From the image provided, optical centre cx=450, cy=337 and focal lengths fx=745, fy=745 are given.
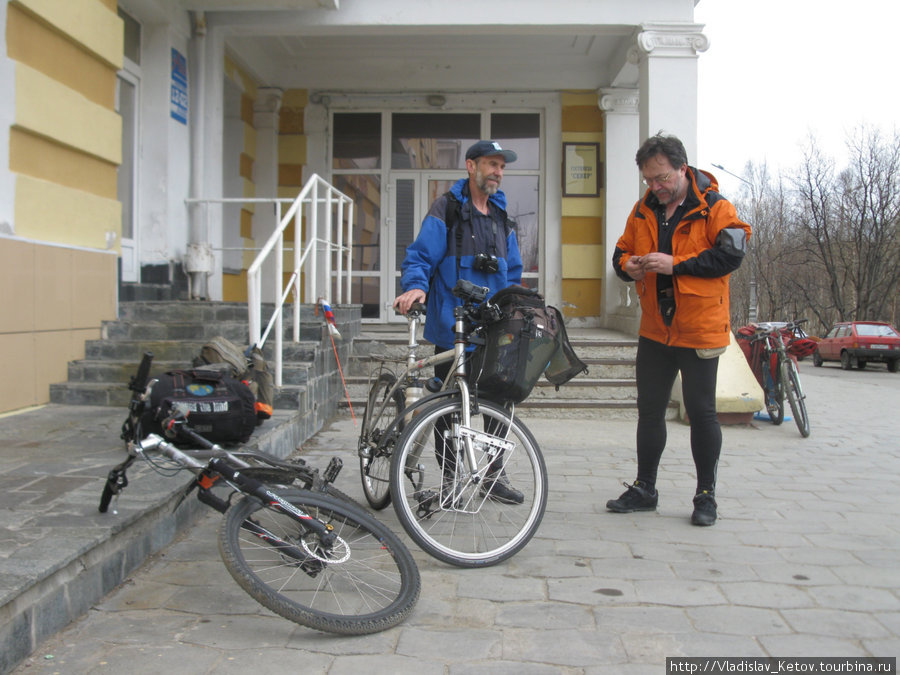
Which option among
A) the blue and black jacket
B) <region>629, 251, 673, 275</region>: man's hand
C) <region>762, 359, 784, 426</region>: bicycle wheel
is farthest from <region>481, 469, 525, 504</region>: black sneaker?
<region>762, 359, 784, 426</region>: bicycle wheel

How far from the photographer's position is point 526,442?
304 centimetres

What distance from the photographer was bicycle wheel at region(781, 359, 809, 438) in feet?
20.4

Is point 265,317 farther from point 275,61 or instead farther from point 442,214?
point 275,61

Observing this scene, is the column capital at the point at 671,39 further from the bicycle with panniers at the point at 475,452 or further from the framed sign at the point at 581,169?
the bicycle with panniers at the point at 475,452

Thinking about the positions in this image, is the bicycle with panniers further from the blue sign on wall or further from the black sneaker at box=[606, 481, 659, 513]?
the blue sign on wall

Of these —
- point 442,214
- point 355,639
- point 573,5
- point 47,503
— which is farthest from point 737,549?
point 573,5

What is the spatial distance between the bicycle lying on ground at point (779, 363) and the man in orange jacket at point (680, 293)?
10.3 feet

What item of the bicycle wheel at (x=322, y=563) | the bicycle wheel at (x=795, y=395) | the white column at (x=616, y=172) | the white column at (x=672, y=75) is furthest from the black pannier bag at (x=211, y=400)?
the white column at (x=616, y=172)

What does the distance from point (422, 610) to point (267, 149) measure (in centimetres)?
862

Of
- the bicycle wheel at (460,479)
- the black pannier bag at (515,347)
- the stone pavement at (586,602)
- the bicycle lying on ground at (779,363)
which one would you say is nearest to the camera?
the stone pavement at (586,602)

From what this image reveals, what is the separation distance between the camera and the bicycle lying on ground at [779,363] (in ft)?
21.0

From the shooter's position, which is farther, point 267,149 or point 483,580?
point 267,149

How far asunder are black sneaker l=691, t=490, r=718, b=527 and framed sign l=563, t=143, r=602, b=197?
7.20m

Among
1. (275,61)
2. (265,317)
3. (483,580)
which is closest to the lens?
(483,580)
